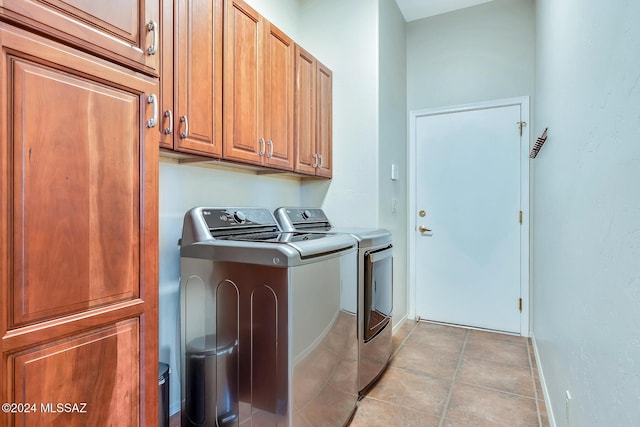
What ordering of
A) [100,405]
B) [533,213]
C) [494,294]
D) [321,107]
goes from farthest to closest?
[494,294]
[533,213]
[321,107]
[100,405]

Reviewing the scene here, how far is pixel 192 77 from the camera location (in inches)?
59.9

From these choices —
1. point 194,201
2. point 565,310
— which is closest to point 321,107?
point 194,201

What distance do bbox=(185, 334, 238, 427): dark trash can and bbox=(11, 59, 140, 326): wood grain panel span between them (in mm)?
598

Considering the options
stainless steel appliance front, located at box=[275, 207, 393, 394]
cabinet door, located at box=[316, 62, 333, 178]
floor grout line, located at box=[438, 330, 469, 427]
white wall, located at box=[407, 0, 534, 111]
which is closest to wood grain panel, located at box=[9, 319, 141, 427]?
stainless steel appliance front, located at box=[275, 207, 393, 394]

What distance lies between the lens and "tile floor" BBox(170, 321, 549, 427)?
1820mm

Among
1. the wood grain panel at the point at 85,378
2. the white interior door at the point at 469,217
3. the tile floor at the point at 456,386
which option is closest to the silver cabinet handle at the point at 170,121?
the wood grain panel at the point at 85,378

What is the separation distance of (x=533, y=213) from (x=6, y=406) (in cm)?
331

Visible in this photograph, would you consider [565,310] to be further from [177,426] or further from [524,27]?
[524,27]

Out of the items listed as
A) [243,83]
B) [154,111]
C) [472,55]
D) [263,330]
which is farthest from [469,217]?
[154,111]

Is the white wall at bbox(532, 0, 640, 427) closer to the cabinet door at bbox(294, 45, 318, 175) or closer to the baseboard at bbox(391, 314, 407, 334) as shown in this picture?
the baseboard at bbox(391, 314, 407, 334)

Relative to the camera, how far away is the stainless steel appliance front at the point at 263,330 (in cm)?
131

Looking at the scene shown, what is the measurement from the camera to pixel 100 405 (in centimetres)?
94

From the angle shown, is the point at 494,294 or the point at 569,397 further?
the point at 494,294

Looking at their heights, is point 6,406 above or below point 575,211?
below
